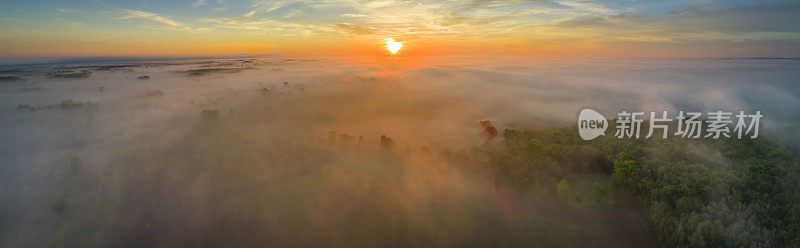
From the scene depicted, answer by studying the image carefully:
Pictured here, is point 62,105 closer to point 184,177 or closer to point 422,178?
point 184,177

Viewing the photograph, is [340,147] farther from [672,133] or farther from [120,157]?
[672,133]

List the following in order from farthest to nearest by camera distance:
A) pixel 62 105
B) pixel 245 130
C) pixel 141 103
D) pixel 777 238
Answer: pixel 141 103 < pixel 62 105 < pixel 245 130 < pixel 777 238

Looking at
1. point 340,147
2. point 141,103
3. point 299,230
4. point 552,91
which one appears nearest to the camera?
point 299,230

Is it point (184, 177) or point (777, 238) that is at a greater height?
point (777, 238)

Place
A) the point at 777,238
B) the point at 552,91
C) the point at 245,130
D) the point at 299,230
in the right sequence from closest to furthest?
the point at 777,238 < the point at 299,230 < the point at 245,130 < the point at 552,91

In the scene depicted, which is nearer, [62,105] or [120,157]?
[120,157]

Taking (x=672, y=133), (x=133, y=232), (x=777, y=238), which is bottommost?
(x=133, y=232)

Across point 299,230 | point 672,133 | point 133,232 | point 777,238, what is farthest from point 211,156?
point 672,133

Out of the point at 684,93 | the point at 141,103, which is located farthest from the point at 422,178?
the point at 684,93

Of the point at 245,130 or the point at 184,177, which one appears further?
the point at 245,130
